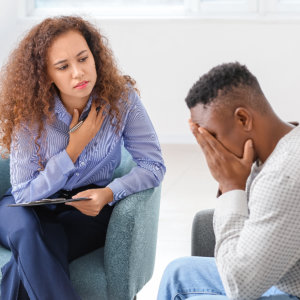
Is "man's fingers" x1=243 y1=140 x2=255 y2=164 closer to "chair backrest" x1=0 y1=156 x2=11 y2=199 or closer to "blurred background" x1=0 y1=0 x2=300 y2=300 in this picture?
"chair backrest" x1=0 y1=156 x2=11 y2=199

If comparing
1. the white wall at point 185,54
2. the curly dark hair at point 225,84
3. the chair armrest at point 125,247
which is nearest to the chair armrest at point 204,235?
the chair armrest at point 125,247

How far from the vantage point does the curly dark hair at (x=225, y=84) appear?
1470mm

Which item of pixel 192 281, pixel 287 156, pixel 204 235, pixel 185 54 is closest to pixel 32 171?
pixel 204 235

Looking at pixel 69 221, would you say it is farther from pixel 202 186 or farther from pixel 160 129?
pixel 160 129

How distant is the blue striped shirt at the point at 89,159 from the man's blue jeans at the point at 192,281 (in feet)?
1.61

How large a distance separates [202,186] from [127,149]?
2.02m

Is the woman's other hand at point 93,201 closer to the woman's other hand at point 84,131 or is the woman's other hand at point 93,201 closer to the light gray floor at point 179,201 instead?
the woman's other hand at point 84,131

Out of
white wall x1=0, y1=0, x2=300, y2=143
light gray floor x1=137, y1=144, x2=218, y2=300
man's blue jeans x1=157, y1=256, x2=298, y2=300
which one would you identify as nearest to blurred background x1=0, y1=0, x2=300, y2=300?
white wall x1=0, y1=0, x2=300, y2=143

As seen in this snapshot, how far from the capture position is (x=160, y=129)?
5.64 meters

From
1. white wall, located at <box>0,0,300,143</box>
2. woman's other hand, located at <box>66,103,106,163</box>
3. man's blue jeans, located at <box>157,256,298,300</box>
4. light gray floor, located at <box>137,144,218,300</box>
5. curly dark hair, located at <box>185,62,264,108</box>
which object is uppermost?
curly dark hair, located at <box>185,62,264,108</box>

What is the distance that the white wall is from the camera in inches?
212

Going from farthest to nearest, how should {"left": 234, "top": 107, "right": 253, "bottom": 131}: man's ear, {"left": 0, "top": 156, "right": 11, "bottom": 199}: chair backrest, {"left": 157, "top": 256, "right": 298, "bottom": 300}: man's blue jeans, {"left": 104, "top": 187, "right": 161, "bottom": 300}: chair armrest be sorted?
{"left": 0, "top": 156, "right": 11, "bottom": 199}: chair backrest, {"left": 104, "top": 187, "right": 161, "bottom": 300}: chair armrest, {"left": 157, "top": 256, "right": 298, "bottom": 300}: man's blue jeans, {"left": 234, "top": 107, "right": 253, "bottom": 131}: man's ear

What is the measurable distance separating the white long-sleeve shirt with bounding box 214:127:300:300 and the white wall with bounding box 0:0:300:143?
4.10 m

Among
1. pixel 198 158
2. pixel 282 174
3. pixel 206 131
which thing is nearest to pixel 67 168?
pixel 206 131
